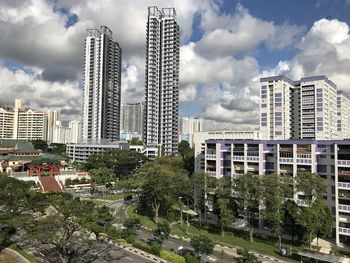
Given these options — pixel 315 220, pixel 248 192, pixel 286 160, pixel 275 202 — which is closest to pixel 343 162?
pixel 286 160

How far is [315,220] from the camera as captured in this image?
46.8 meters

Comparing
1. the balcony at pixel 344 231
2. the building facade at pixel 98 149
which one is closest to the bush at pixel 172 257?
the balcony at pixel 344 231

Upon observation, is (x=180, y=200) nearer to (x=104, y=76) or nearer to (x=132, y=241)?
(x=132, y=241)

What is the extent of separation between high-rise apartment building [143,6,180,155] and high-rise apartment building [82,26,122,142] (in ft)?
94.8

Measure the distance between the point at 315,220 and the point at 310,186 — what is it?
5.02m

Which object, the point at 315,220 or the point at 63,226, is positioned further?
the point at 315,220

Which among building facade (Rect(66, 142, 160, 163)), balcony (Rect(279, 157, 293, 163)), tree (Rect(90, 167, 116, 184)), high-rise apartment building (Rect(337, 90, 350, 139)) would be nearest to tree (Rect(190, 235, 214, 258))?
balcony (Rect(279, 157, 293, 163))

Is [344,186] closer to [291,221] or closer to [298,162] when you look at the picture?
[298,162]

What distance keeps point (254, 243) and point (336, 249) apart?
12.5 metres

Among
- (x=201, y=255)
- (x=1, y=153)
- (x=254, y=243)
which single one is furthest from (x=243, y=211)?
(x=1, y=153)

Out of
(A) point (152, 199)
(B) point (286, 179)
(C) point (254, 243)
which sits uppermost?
(B) point (286, 179)

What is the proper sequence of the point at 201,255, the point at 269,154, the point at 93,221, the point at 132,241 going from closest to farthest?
the point at 93,221 < the point at 201,255 < the point at 132,241 < the point at 269,154

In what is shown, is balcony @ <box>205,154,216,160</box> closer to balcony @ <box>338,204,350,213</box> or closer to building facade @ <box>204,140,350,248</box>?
building facade @ <box>204,140,350,248</box>

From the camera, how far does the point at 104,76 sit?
171125mm
